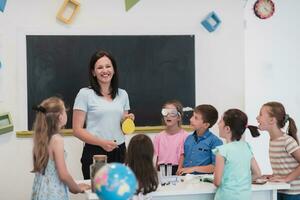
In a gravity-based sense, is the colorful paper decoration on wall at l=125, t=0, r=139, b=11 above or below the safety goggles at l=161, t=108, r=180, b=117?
above

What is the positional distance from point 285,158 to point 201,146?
536 millimetres

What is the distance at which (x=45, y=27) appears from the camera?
12.4ft

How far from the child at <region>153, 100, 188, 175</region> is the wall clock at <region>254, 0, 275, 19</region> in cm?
172

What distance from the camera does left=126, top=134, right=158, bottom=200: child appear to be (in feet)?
7.37

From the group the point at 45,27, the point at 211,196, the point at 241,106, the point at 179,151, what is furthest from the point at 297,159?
the point at 45,27

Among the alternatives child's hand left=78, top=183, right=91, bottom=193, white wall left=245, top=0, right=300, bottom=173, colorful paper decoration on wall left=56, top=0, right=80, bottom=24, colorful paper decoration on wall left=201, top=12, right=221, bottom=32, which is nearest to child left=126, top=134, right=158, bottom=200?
child's hand left=78, top=183, right=91, bottom=193

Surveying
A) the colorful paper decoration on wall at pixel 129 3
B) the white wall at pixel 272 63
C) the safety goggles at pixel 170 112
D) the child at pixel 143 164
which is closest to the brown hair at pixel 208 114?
the safety goggles at pixel 170 112

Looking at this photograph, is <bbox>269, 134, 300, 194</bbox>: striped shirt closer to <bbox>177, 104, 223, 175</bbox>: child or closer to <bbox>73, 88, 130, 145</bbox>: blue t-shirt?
<bbox>177, 104, 223, 175</bbox>: child

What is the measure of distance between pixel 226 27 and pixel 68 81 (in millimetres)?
1507

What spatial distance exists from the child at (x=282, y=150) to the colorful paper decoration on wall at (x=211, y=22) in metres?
1.39

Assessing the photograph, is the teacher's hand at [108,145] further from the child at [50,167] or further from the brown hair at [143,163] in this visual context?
the brown hair at [143,163]

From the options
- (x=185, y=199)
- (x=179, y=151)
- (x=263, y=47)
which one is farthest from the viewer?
(x=263, y=47)

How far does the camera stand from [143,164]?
2.26 meters

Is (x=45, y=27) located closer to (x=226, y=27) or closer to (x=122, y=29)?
(x=122, y=29)
